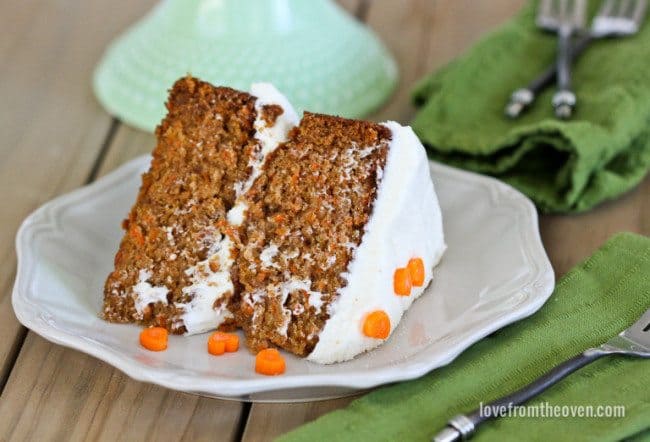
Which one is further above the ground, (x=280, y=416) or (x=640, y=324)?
(x=640, y=324)

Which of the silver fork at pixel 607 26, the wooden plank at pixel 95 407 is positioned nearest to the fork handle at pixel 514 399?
the wooden plank at pixel 95 407

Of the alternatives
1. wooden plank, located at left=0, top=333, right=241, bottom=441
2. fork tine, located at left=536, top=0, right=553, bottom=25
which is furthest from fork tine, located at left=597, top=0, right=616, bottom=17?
wooden plank, located at left=0, top=333, right=241, bottom=441

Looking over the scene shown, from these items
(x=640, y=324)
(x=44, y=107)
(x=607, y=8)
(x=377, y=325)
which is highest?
(x=607, y=8)

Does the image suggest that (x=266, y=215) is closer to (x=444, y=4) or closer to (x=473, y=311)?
(x=473, y=311)

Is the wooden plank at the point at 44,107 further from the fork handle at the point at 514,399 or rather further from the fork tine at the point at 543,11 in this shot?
the fork tine at the point at 543,11

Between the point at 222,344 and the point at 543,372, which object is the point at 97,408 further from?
the point at 543,372

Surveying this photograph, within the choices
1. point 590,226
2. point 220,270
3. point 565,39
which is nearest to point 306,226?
point 220,270

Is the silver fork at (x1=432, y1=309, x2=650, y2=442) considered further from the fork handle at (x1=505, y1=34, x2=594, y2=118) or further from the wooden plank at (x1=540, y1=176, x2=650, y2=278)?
the fork handle at (x1=505, y1=34, x2=594, y2=118)

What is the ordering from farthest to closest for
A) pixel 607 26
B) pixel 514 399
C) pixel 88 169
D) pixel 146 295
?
pixel 607 26
pixel 88 169
pixel 146 295
pixel 514 399
